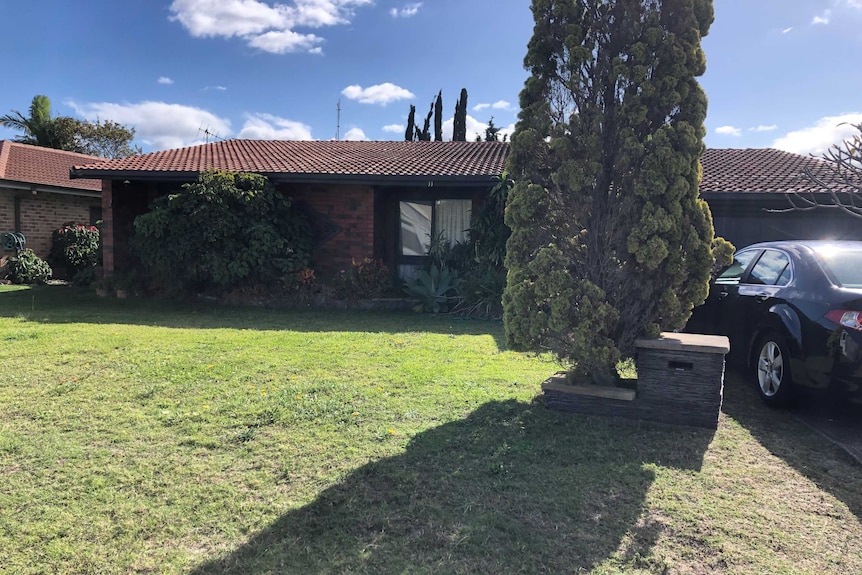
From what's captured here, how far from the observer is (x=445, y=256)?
1138 centimetres

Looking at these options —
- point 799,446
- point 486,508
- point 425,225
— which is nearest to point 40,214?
point 425,225

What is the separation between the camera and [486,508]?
2.75 metres

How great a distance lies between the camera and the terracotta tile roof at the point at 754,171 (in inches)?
422

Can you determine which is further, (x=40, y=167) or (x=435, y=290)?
(x=40, y=167)

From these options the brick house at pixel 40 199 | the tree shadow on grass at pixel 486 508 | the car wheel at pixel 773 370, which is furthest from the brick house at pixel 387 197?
the tree shadow on grass at pixel 486 508

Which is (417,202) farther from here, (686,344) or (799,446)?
(799,446)

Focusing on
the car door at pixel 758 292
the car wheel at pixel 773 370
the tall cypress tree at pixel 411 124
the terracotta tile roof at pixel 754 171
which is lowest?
the car wheel at pixel 773 370

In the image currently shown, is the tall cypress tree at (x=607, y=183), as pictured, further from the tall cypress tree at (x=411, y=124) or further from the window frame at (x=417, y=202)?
the tall cypress tree at (x=411, y=124)

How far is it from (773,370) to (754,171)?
9.67 metres

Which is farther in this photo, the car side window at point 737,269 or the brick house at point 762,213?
the brick house at point 762,213

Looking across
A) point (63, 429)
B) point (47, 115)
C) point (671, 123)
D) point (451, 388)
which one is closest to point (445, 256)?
point (451, 388)

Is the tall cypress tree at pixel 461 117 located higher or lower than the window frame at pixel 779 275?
higher

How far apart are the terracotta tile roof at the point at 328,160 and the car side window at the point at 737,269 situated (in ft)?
17.5

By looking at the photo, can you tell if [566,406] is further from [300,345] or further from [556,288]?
[300,345]
